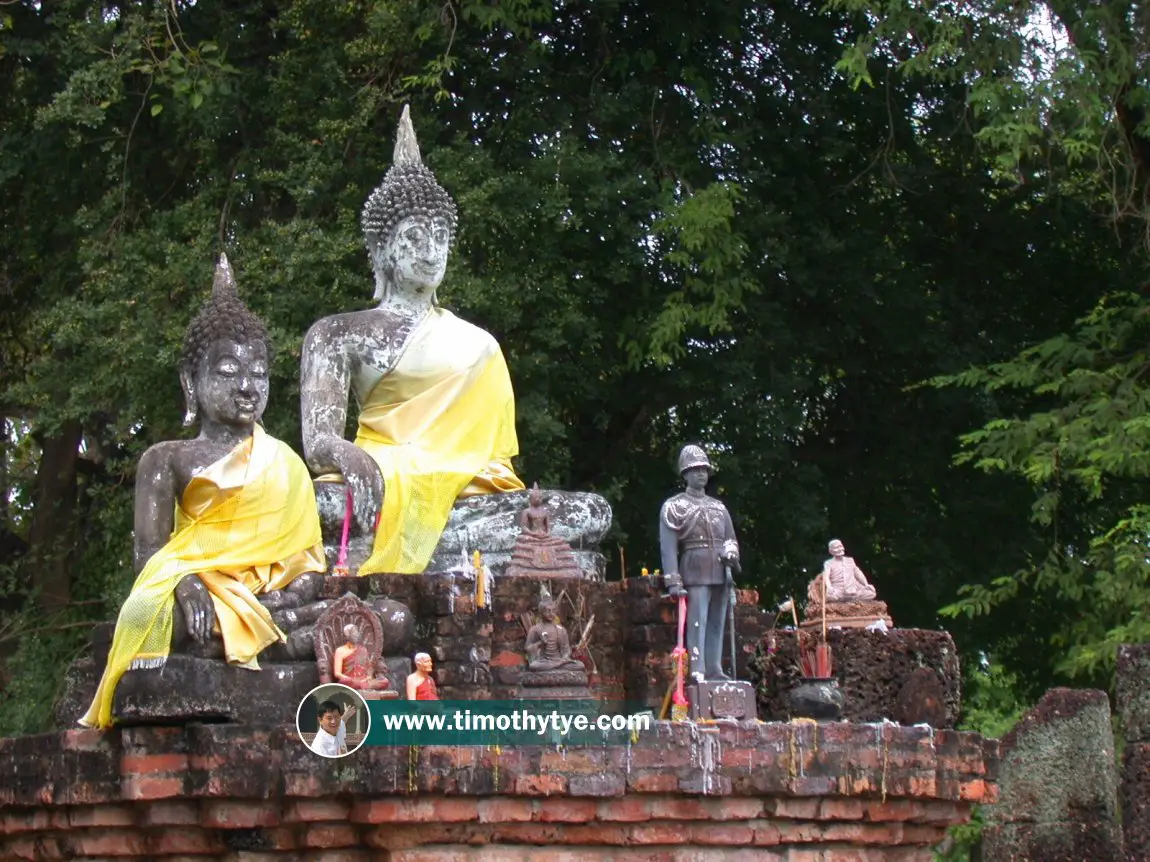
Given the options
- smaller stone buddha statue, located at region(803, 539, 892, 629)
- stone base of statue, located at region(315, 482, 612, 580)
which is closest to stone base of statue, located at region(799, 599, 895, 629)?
smaller stone buddha statue, located at region(803, 539, 892, 629)

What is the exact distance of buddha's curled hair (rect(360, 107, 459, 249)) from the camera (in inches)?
423

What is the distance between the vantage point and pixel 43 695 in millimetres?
15242

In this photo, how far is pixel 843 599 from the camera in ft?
35.2

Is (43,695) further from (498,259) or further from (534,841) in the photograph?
(534,841)

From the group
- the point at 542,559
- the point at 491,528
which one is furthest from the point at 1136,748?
the point at 491,528

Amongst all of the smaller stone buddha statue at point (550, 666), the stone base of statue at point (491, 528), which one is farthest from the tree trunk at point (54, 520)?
the smaller stone buddha statue at point (550, 666)

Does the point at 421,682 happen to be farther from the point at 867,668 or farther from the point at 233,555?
the point at 867,668

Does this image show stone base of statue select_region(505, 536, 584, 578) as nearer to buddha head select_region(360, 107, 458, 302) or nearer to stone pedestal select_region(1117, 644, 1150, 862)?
buddha head select_region(360, 107, 458, 302)

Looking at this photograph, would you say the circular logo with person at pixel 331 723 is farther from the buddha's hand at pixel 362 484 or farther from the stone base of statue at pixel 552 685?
the buddha's hand at pixel 362 484

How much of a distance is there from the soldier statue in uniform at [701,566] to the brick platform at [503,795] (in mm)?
990

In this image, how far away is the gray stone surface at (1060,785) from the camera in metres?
11.3

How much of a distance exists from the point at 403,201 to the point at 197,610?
2905 mm

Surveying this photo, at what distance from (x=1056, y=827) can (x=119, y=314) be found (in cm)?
671

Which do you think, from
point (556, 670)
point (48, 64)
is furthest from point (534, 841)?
point (48, 64)
